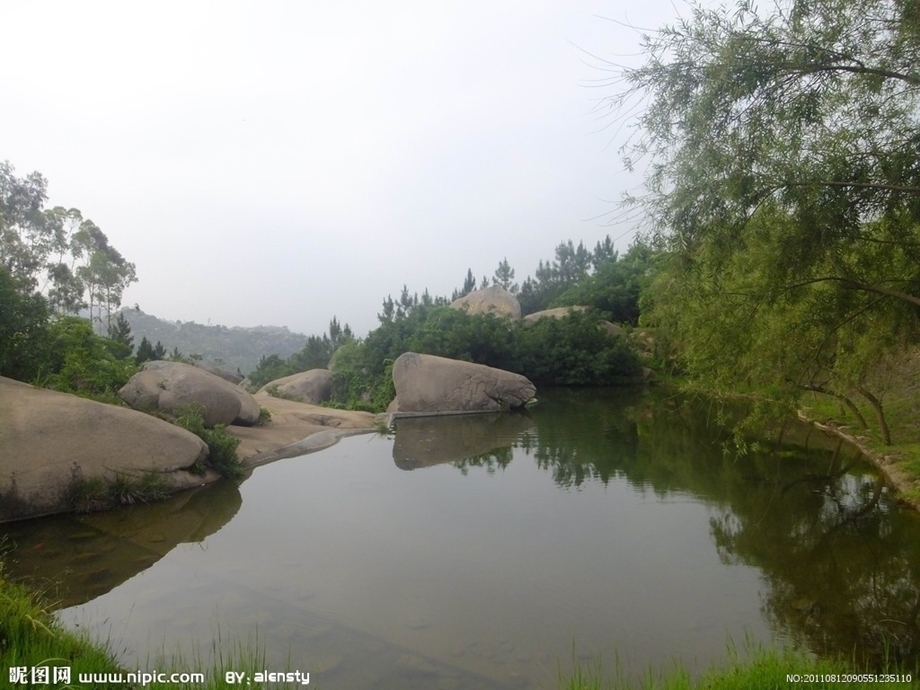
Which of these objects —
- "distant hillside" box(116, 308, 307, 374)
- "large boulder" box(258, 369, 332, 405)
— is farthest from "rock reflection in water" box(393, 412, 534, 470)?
"distant hillside" box(116, 308, 307, 374)

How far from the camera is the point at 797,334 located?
24.2 ft

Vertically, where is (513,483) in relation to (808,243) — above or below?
below

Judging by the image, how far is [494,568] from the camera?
6.64m

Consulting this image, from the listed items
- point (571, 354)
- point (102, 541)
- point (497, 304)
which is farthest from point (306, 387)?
point (102, 541)

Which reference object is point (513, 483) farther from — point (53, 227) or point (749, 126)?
point (53, 227)

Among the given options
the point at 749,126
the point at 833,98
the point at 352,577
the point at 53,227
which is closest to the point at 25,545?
the point at 352,577

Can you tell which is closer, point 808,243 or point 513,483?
point 808,243

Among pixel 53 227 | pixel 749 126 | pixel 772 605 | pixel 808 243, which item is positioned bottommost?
pixel 772 605

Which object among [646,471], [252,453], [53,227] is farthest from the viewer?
[53,227]

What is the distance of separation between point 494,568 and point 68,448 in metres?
5.86

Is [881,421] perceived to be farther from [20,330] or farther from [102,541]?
[20,330]

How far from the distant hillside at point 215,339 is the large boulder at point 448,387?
3193cm

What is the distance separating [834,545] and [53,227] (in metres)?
28.8

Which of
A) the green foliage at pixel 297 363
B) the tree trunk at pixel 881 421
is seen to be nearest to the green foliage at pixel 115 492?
the tree trunk at pixel 881 421
